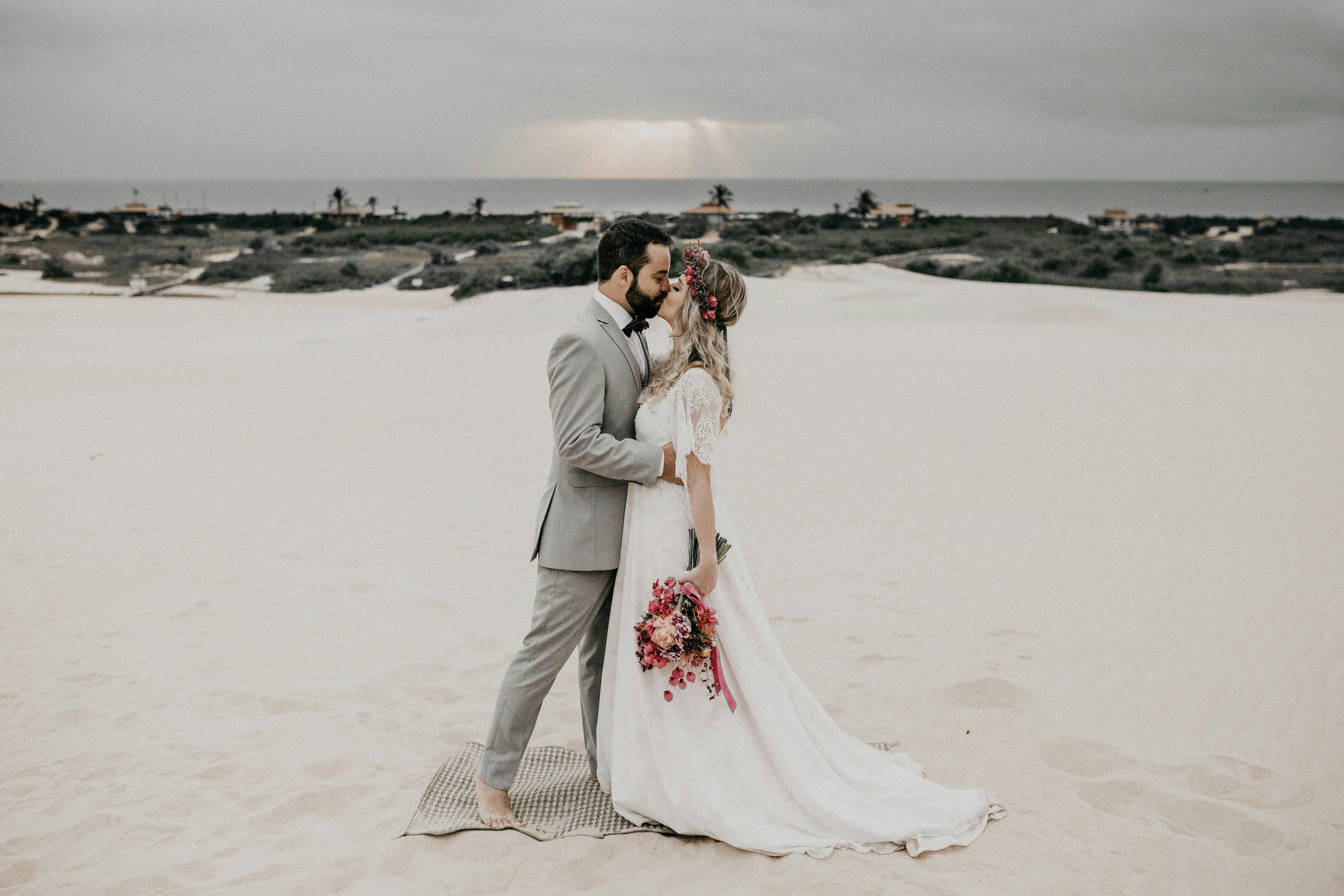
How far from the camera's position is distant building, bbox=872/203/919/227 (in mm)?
60656

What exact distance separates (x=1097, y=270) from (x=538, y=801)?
31.8 metres

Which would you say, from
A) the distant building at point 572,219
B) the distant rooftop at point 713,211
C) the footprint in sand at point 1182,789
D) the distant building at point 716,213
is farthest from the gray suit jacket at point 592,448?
the distant rooftop at point 713,211

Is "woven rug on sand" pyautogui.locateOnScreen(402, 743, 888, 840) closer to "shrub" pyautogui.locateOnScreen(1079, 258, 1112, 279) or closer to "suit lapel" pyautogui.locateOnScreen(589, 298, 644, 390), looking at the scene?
"suit lapel" pyautogui.locateOnScreen(589, 298, 644, 390)

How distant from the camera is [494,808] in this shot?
12.0ft

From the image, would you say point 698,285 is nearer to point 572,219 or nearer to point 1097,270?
point 1097,270

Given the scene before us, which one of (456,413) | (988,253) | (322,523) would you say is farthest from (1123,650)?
(988,253)

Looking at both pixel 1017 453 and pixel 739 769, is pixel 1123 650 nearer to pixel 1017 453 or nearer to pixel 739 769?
pixel 739 769

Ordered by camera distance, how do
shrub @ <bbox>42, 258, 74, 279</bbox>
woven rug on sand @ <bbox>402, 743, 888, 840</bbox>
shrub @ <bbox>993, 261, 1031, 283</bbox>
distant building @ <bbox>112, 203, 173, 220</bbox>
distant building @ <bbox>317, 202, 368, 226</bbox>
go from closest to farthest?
woven rug on sand @ <bbox>402, 743, 888, 840</bbox>, shrub @ <bbox>993, 261, 1031, 283</bbox>, shrub @ <bbox>42, 258, 74, 279</bbox>, distant building @ <bbox>112, 203, 173, 220</bbox>, distant building @ <bbox>317, 202, 368, 226</bbox>

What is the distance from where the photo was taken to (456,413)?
40.4ft

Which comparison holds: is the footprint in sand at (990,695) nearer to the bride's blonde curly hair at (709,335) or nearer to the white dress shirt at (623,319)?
the bride's blonde curly hair at (709,335)

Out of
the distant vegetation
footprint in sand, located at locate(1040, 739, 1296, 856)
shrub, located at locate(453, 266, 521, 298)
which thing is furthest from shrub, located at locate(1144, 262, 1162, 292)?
footprint in sand, located at locate(1040, 739, 1296, 856)

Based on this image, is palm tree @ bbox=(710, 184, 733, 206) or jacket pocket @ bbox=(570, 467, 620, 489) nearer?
jacket pocket @ bbox=(570, 467, 620, 489)

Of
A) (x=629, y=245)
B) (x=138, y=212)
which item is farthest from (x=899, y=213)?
(x=629, y=245)

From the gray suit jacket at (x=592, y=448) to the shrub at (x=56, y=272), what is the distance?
37.8 metres
